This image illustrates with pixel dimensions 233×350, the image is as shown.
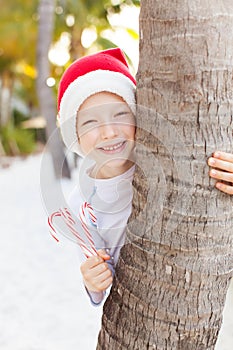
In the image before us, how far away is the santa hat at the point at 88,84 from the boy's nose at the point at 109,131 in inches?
2.7

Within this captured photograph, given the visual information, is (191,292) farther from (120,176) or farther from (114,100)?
(114,100)

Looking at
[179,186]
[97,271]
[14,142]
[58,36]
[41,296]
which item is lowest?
[14,142]

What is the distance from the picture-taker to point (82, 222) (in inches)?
59.2

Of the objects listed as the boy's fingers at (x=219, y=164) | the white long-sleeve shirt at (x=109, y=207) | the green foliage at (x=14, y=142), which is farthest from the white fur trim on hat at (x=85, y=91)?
the green foliage at (x=14, y=142)

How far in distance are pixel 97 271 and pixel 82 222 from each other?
5.2 inches

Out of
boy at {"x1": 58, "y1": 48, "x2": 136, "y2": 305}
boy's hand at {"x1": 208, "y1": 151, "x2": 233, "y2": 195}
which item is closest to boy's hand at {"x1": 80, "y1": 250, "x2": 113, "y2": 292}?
boy at {"x1": 58, "y1": 48, "x2": 136, "y2": 305}

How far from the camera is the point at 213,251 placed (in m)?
1.32

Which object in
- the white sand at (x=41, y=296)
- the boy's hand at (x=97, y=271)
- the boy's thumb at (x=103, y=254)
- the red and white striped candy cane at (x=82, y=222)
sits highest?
the red and white striped candy cane at (x=82, y=222)

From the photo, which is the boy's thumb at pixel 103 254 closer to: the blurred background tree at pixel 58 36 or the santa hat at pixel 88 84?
the santa hat at pixel 88 84

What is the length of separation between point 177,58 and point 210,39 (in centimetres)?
8

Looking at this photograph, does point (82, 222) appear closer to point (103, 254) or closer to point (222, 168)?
point (103, 254)

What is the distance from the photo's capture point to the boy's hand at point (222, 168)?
4.19 ft

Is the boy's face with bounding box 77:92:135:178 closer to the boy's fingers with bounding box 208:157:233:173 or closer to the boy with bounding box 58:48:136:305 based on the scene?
the boy with bounding box 58:48:136:305

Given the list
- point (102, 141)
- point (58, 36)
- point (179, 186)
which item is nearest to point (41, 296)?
point (102, 141)
